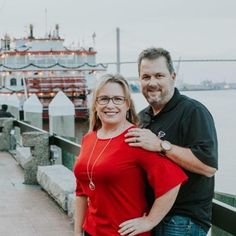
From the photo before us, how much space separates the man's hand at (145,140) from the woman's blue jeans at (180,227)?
0.40 m

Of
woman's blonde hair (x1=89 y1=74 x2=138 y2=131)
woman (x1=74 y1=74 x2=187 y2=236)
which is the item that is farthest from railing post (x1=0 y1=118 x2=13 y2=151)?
woman (x1=74 y1=74 x2=187 y2=236)

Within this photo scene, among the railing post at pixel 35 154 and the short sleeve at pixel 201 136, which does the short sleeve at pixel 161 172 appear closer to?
the short sleeve at pixel 201 136

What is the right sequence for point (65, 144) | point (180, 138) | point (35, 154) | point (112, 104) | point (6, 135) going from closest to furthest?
point (180, 138) → point (112, 104) → point (65, 144) → point (35, 154) → point (6, 135)

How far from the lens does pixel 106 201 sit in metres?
2.89

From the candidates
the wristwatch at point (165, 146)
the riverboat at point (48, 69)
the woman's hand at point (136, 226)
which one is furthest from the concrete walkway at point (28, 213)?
the riverboat at point (48, 69)

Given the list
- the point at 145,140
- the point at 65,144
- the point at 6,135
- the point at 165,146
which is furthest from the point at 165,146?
the point at 6,135

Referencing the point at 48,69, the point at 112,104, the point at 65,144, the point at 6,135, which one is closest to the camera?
the point at 112,104

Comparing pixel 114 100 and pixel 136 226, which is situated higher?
pixel 114 100

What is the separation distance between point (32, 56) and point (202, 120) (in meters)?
52.3

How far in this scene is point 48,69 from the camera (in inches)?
2047

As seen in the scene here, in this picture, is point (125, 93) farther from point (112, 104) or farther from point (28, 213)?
point (28, 213)

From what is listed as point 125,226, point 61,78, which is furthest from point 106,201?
point 61,78

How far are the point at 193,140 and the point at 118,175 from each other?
431mm

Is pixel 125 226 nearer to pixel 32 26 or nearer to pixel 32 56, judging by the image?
pixel 32 56
